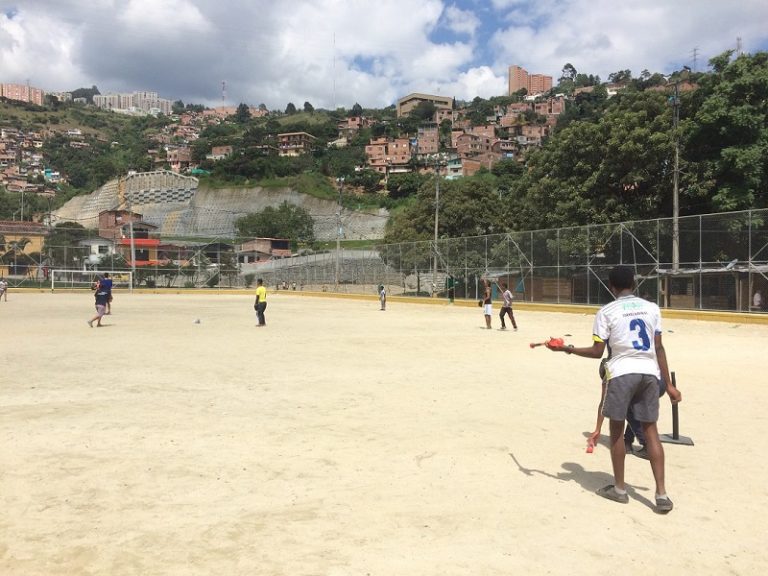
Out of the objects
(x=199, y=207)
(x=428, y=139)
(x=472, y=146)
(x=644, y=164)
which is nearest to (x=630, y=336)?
(x=644, y=164)

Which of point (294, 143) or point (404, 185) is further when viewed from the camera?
point (294, 143)

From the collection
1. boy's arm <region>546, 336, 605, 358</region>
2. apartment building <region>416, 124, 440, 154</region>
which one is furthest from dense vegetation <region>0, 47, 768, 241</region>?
apartment building <region>416, 124, 440, 154</region>

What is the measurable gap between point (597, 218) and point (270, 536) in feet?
99.9

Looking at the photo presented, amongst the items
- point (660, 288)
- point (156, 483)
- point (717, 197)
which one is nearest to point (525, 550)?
point (156, 483)

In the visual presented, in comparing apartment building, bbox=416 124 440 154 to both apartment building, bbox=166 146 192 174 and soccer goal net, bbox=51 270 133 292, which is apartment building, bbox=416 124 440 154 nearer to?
apartment building, bbox=166 146 192 174

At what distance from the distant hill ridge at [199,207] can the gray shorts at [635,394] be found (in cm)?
9891

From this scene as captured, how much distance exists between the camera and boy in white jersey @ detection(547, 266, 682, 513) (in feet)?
13.6

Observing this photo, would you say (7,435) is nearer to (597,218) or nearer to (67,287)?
(597,218)

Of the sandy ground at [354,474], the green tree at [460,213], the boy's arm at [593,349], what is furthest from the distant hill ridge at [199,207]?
the boy's arm at [593,349]

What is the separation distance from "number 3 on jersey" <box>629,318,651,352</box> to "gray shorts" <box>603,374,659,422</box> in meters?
0.20

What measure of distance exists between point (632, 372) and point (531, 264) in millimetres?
25789

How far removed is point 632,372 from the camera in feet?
13.5

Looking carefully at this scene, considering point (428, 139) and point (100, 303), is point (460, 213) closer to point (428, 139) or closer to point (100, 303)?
point (100, 303)

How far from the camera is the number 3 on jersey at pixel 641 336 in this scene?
4148 mm
